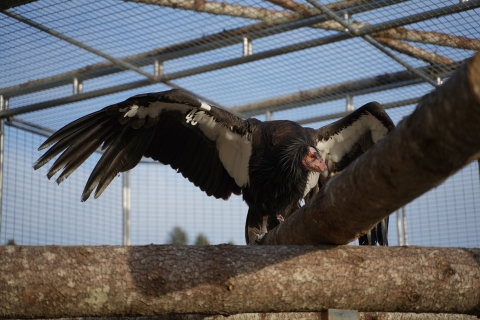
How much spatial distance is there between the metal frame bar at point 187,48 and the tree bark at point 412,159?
2749mm

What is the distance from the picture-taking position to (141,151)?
4.98m

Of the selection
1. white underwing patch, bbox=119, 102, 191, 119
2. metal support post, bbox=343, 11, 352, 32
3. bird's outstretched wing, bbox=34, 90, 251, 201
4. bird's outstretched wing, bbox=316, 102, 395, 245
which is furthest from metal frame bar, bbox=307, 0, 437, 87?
white underwing patch, bbox=119, 102, 191, 119

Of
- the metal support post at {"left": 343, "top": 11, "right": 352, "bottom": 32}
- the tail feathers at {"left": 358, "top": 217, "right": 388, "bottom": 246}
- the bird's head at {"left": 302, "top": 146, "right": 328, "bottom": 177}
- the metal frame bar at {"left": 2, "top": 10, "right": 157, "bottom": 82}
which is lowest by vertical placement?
the tail feathers at {"left": 358, "top": 217, "right": 388, "bottom": 246}

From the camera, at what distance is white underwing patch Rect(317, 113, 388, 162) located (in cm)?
546

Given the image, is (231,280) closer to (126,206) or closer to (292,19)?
(292,19)

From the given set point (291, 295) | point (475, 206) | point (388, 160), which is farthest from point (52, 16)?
point (475, 206)

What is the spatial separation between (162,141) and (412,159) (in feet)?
11.7

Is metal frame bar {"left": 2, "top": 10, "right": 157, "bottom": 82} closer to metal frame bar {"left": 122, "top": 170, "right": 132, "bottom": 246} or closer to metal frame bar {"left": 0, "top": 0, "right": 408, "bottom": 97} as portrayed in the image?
metal frame bar {"left": 0, "top": 0, "right": 408, "bottom": 97}

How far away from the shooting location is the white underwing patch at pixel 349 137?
546 centimetres

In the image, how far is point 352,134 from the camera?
5.70m

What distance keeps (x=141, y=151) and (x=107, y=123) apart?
1.25 feet

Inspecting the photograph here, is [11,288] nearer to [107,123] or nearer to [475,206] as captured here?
[107,123]

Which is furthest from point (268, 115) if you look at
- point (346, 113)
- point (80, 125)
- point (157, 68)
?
point (80, 125)

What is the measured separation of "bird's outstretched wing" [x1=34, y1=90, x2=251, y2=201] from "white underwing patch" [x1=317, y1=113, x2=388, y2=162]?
2.87 feet
